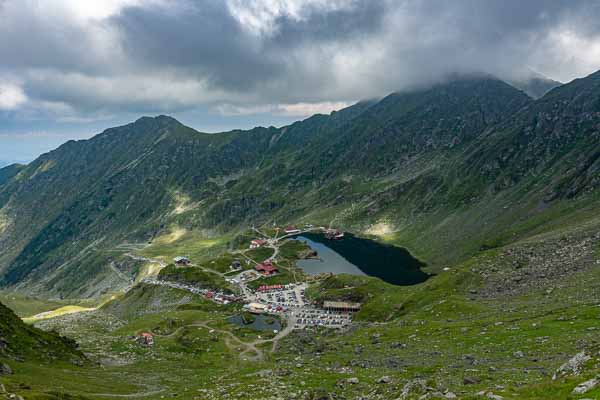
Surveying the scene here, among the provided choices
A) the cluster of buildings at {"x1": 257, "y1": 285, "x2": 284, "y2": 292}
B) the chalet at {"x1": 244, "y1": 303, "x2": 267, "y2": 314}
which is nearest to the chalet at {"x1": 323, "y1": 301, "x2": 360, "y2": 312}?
the chalet at {"x1": 244, "y1": 303, "x2": 267, "y2": 314}

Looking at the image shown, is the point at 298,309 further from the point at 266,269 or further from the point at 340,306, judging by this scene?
the point at 266,269

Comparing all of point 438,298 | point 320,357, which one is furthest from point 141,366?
point 438,298

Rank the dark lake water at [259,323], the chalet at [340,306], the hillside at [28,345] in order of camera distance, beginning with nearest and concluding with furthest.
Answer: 1. the hillside at [28,345]
2. the dark lake water at [259,323]
3. the chalet at [340,306]

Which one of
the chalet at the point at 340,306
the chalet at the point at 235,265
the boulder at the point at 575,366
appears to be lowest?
the chalet at the point at 340,306

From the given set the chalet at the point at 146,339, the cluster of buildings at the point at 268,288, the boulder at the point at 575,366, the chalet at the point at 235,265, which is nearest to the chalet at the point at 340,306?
the cluster of buildings at the point at 268,288

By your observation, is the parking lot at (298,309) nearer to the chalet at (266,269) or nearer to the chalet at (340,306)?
the chalet at (340,306)

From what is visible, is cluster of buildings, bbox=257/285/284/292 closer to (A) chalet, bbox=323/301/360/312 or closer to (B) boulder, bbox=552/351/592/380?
(A) chalet, bbox=323/301/360/312

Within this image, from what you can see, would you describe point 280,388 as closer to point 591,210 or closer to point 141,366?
point 141,366

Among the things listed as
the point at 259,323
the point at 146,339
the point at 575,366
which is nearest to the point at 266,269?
the point at 259,323
